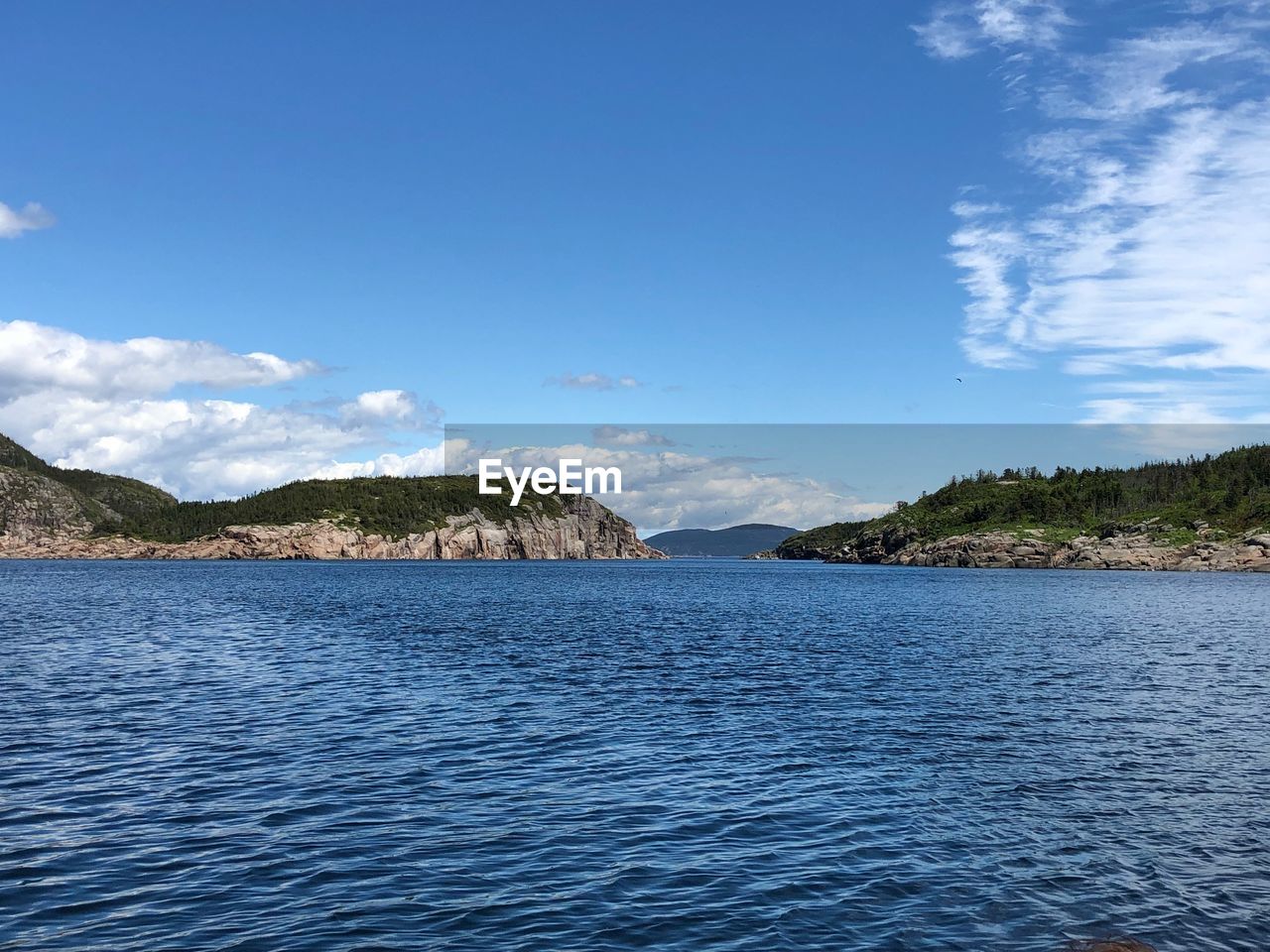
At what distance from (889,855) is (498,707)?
24.3 meters

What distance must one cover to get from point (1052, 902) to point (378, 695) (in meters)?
35.0

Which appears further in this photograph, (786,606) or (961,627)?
(786,606)

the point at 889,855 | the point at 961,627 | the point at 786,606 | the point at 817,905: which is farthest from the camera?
the point at 786,606

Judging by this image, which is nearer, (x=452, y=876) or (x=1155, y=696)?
(x=452, y=876)

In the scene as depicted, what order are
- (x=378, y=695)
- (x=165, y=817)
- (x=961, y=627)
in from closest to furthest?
(x=165, y=817)
(x=378, y=695)
(x=961, y=627)

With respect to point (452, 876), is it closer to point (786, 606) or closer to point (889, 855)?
point (889, 855)

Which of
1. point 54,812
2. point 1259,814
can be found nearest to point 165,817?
point 54,812

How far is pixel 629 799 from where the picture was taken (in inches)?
1083

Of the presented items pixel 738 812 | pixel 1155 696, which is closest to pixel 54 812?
pixel 738 812

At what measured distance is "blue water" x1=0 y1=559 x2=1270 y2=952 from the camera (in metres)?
18.7

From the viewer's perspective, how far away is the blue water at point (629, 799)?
18.7 metres

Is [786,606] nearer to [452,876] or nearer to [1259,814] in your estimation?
[1259,814]

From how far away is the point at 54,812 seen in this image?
2553 cm

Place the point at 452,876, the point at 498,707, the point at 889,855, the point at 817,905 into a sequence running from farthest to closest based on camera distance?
the point at 498,707
the point at 889,855
the point at 452,876
the point at 817,905
